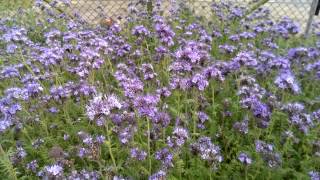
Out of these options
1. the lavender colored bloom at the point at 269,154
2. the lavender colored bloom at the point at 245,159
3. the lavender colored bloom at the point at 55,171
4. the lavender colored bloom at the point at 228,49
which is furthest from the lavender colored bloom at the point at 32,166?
the lavender colored bloom at the point at 228,49

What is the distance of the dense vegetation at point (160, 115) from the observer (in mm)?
3719

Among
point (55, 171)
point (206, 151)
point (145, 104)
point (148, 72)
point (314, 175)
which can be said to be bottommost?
point (314, 175)

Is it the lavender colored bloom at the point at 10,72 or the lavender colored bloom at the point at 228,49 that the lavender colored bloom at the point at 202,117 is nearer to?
the lavender colored bloom at the point at 228,49

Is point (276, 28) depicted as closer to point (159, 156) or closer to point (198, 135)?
point (198, 135)

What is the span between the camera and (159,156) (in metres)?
3.78

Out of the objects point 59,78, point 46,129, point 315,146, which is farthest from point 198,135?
point 59,78

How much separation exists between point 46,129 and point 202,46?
1898 mm

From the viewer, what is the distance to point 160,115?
3812 mm

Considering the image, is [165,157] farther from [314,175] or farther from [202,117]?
[314,175]

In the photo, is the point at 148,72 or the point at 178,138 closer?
the point at 178,138

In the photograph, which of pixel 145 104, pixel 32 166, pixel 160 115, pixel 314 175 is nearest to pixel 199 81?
pixel 160 115

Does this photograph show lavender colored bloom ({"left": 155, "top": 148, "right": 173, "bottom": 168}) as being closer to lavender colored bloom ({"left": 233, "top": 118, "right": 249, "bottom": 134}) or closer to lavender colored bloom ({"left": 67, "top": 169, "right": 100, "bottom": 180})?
lavender colored bloom ({"left": 67, "top": 169, "right": 100, "bottom": 180})

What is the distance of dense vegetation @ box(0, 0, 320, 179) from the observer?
146 inches

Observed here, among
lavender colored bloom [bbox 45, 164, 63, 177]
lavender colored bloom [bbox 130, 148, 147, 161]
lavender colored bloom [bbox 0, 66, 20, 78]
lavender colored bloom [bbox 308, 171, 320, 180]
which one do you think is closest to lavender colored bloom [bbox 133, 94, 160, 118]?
lavender colored bloom [bbox 130, 148, 147, 161]
